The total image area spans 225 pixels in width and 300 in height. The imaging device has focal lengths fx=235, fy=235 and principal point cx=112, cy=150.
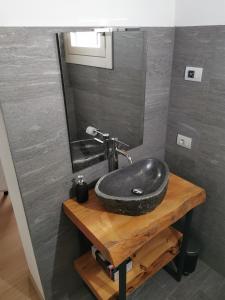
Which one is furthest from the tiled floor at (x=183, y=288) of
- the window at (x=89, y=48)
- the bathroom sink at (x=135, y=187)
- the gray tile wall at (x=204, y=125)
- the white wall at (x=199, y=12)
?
the white wall at (x=199, y=12)

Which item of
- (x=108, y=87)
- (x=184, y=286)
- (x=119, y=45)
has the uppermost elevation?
(x=119, y=45)

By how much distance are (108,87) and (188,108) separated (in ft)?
2.01

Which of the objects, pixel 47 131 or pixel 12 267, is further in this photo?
pixel 12 267

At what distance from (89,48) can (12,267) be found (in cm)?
187

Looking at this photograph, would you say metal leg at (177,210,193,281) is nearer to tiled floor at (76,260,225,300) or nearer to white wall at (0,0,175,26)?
tiled floor at (76,260,225,300)

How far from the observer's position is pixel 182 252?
173 cm

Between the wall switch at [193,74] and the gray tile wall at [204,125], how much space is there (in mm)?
28

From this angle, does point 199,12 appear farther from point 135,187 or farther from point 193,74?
point 135,187

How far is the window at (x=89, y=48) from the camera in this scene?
1.17 m

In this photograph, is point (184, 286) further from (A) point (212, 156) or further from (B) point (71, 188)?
(B) point (71, 188)

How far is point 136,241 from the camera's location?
3.85 feet

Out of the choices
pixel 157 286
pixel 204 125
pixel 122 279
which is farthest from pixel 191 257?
pixel 204 125

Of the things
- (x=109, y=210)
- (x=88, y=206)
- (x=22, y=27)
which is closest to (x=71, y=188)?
(x=88, y=206)

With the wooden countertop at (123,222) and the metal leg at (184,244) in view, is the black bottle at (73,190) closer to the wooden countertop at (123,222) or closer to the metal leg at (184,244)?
the wooden countertop at (123,222)
